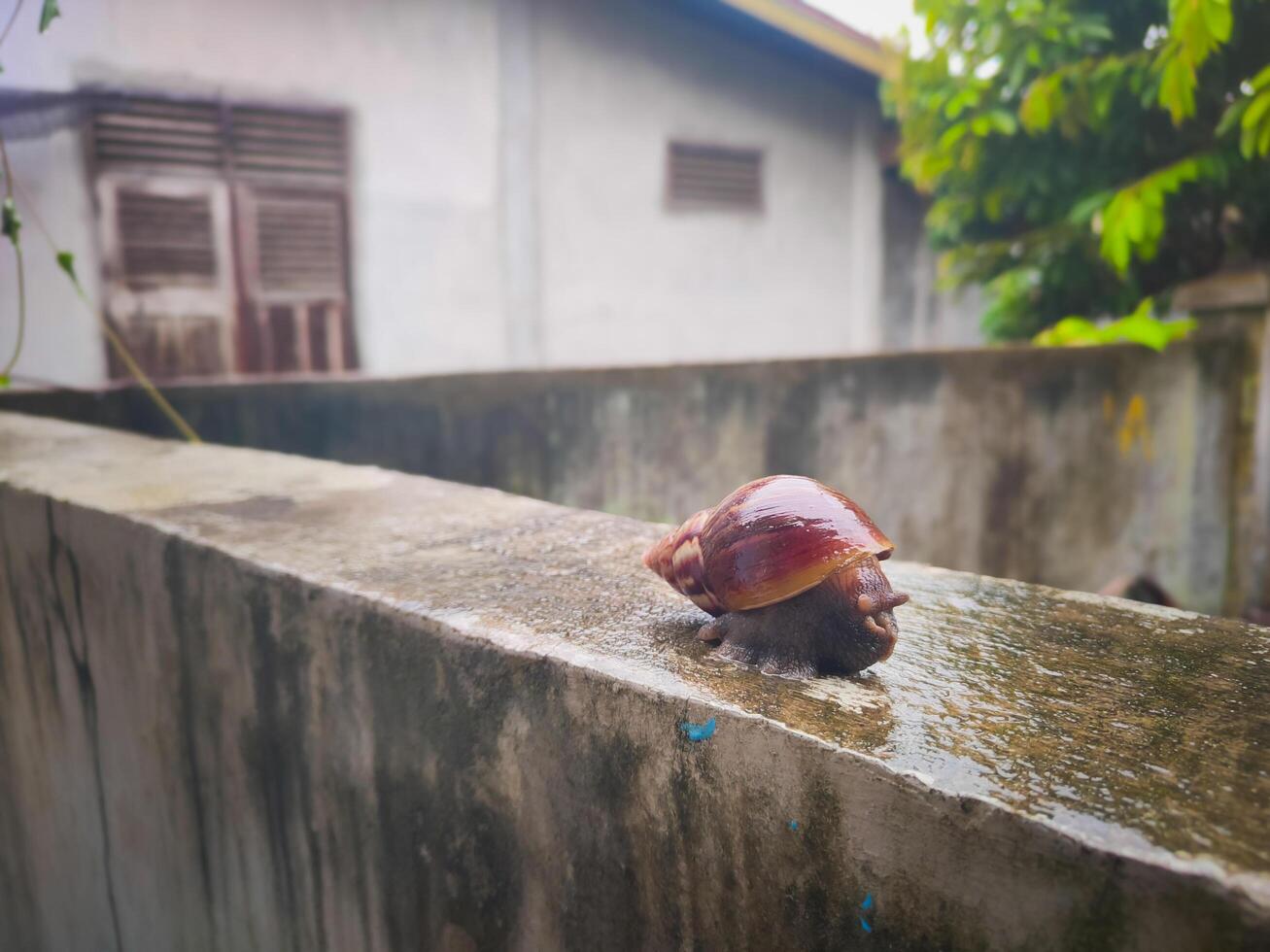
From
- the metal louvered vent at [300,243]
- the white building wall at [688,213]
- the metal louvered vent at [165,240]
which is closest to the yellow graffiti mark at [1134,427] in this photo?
the white building wall at [688,213]

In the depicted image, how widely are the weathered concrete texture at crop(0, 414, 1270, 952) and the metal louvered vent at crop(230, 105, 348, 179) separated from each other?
456 centimetres

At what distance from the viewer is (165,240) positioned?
5617mm

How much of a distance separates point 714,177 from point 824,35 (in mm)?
1352

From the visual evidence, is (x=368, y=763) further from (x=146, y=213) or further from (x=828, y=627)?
→ (x=146, y=213)

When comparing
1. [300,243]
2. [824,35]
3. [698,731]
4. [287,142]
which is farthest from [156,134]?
[698,731]

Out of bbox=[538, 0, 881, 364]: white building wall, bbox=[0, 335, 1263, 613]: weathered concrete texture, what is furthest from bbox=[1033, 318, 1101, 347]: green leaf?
bbox=[538, 0, 881, 364]: white building wall

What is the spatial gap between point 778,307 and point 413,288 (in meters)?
3.29

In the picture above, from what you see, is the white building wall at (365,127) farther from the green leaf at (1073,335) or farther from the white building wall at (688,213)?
the green leaf at (1073,335)

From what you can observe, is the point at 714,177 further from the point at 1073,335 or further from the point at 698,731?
the point at 698,731

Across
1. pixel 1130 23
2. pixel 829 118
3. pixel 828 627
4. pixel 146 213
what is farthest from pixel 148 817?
pixel 829 118

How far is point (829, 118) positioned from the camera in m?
8.17

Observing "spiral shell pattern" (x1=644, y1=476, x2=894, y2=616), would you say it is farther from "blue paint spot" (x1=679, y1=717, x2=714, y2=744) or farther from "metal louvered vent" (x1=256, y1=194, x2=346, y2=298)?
"metal louvered vent" (x1=256, y1=194, x2=346, y2=298)

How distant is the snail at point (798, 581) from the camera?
100 cm

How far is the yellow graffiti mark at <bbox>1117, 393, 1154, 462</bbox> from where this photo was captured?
482cm
